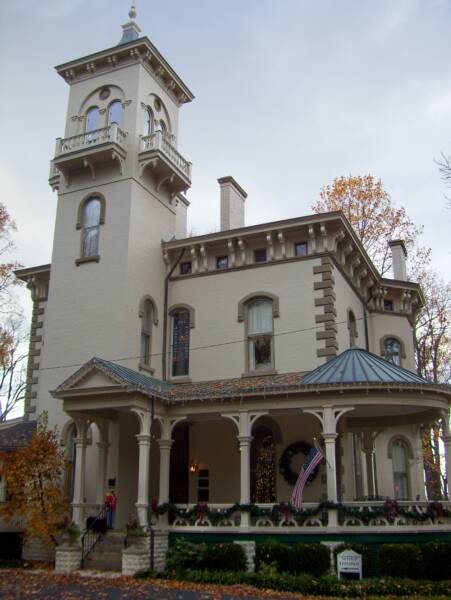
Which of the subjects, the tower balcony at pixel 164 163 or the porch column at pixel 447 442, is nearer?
the porch column at pixel 447 442

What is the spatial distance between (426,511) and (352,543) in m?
2.56

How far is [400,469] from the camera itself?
25.3 m

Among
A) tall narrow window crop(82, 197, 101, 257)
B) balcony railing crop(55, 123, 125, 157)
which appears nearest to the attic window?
tall narrow window crop(82, 197, 101, 257)

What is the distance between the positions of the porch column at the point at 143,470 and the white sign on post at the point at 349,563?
17.5 feet

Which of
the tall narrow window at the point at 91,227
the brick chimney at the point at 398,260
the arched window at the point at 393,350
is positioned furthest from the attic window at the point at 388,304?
the tall narrow window at the point at 91,227

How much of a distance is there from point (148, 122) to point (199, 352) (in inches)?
379

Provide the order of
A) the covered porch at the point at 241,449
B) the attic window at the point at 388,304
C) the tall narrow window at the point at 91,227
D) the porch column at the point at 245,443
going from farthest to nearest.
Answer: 1. the attic window at the point at 388,304
2. the tall narrow window at the point at 91,227
3. the porch column at the point at 245,443
4. the covered porch at the point at 241,449

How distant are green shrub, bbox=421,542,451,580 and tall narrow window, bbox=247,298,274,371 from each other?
8.10 m

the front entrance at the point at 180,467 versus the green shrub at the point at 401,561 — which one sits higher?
the front entrance at the point at 180,467

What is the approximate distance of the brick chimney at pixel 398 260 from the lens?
30406 mm

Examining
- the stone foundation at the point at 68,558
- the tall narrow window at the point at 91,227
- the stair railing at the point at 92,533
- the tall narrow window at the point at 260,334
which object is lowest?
the stone foundation at the point at 68,558

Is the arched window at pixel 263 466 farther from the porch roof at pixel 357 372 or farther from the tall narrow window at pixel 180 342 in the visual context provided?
the tall narrow window at pixel 180 342

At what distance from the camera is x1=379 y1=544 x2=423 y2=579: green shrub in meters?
15.6

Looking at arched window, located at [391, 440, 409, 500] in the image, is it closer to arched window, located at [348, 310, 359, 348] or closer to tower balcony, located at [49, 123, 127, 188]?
arched window, located at [348, 310, 359, 348]
